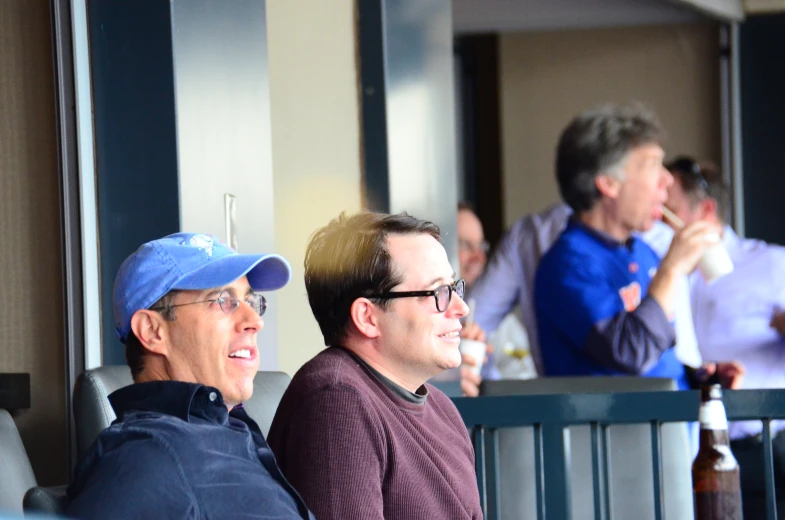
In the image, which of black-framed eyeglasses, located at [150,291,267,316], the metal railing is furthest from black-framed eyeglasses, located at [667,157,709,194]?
black-framed eyeglasses, located at [150,291,267,316]

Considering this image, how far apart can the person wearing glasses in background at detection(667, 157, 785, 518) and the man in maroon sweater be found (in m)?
2.09

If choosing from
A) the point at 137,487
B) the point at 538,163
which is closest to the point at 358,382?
the point at 137,487

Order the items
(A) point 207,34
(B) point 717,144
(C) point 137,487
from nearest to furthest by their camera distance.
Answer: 1. (C) point 137,487
2. (A) point 207,34
3. (B) point 717,144

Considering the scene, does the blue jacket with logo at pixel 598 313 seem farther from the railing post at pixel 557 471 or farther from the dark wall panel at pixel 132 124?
the dark wall panel at pixel 132 124

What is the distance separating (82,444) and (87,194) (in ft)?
2.83

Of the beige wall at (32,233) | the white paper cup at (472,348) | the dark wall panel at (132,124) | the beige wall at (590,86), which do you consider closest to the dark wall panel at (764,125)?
the beige wall at (590,86)

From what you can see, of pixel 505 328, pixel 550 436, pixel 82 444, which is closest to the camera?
pixel 82 444

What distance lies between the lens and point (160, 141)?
299cm

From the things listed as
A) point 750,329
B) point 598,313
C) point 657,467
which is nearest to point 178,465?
point 657,467

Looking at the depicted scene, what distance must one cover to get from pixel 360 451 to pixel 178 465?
0.41 meters

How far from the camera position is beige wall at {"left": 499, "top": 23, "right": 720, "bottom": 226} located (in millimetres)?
7824

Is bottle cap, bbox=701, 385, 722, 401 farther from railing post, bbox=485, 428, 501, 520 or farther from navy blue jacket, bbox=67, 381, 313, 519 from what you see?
railing post, bbox=485, 428, 501, 520

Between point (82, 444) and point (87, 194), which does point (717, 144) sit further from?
point (82, 444)

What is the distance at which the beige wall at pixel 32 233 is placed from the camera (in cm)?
274
